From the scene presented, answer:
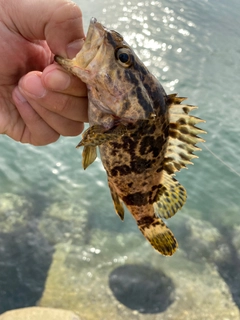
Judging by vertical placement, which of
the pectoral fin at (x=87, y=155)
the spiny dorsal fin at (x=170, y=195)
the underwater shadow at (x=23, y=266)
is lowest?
the underwater shadow at (x=23, y=266)

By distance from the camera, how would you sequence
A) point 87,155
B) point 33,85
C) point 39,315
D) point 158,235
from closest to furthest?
point 87,155
point 33,85
point 158,235
point 39,315

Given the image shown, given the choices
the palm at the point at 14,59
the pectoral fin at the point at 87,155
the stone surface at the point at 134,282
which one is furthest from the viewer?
the stone surface at the point at 134,282

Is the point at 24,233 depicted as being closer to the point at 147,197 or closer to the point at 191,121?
the point at 147,197

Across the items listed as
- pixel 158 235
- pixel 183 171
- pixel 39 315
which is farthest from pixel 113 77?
pixel 183 171

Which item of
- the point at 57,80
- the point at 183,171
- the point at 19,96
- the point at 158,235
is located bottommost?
the point at 183,171

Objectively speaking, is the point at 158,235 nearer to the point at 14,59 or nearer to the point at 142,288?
the point at 14,59

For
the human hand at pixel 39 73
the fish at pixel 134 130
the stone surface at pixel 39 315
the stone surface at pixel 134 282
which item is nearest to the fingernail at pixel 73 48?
the human hand at pixel 39 73

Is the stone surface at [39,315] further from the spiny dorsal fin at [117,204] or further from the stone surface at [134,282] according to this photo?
the spiny dorsal fin at [117,204]
